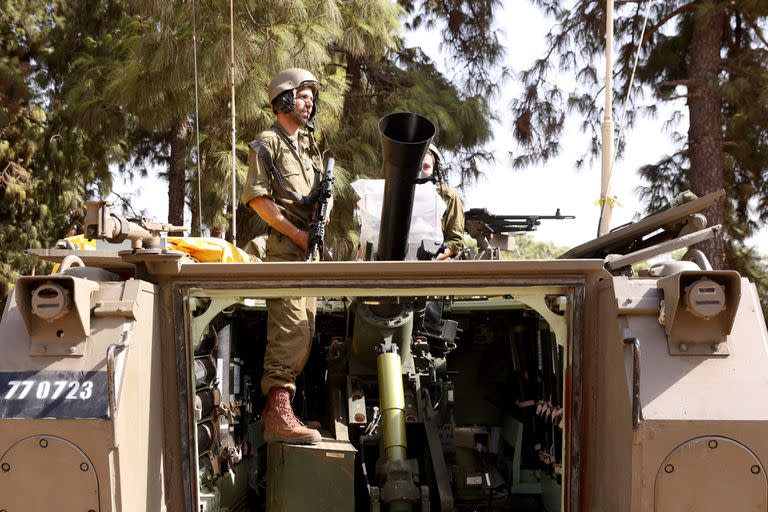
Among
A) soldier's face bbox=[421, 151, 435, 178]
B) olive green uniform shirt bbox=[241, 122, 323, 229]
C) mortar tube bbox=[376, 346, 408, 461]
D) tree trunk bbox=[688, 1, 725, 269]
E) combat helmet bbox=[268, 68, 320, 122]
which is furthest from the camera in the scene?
tree trunk bbox=[688, 1, 725, 269]

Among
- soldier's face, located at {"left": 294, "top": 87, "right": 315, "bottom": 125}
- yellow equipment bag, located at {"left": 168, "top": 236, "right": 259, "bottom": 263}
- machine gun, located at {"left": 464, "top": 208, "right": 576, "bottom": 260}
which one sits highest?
soldier's face, located at {"left": 294, "top": 87, "right": 315, "bottom": 125}

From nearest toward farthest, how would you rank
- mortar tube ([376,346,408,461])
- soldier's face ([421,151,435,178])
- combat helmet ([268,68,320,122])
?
mortar tube ([376,346,408,461])
combat helmet ([268,68,320,122])
soldier's face ([421,151,435,178])

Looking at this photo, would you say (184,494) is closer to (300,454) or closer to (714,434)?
(300,454)

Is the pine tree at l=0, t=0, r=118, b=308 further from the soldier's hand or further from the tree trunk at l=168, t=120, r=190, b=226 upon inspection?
the soldier's hand

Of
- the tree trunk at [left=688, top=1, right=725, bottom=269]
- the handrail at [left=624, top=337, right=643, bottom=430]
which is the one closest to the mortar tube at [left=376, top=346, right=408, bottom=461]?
the handrail at [left=624, top=337, right=643, bottom=430]

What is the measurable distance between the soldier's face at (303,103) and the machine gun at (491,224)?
150 centimetres

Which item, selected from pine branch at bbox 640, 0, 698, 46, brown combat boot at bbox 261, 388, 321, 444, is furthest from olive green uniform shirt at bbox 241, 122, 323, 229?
pine branch at bbox 640, 0, 698, 46

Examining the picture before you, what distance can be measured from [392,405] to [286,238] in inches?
38.0

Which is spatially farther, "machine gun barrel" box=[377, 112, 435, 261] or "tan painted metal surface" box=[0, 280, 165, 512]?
"machine gun barrel" box=[377, 112, 435, 261]

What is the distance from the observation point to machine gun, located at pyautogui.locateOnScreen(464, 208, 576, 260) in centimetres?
653

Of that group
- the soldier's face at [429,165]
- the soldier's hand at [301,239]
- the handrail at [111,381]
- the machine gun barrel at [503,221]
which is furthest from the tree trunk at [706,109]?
the handrail at [111,381]

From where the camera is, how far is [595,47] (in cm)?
1296

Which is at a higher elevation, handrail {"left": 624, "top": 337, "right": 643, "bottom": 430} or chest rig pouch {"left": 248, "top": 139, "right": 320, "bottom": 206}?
chest rig pouch {"left": 248, "top": 139, "right": 320, "bottom": 206}

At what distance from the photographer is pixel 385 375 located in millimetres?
5211
